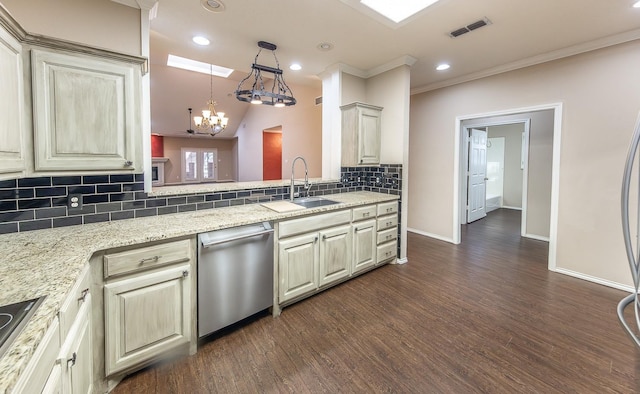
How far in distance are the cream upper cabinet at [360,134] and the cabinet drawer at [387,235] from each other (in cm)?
91

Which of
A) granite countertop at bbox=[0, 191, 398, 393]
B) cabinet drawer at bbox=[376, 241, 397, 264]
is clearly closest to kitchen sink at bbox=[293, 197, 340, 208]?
granite countertop at bbox=[0, 191, 398, 393]

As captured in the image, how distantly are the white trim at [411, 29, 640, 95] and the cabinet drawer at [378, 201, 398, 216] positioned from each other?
7.61 feet

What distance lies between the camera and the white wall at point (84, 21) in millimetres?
1806

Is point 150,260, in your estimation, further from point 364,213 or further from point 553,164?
point 553,164

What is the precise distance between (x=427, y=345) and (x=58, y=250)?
7.89 feet

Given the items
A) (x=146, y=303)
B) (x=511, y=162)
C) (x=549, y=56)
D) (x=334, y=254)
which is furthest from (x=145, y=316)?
(x=511, y=162)

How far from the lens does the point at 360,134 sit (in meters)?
3.51

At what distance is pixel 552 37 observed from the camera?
2.88m

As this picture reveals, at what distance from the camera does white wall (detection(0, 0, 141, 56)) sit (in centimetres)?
181

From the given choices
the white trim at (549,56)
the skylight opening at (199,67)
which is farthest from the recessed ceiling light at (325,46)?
the skylight opening at (199,67)

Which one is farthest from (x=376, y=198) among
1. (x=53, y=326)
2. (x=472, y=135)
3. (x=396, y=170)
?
(x=472, y=135)

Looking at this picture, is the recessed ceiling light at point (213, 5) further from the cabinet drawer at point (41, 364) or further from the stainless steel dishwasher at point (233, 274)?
the cabinet drawer at point (41, 364)

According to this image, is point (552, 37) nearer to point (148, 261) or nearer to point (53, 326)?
point (148, 261)

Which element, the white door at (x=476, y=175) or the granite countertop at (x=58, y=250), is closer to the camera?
the granite countertop at (x=58, y=250)
